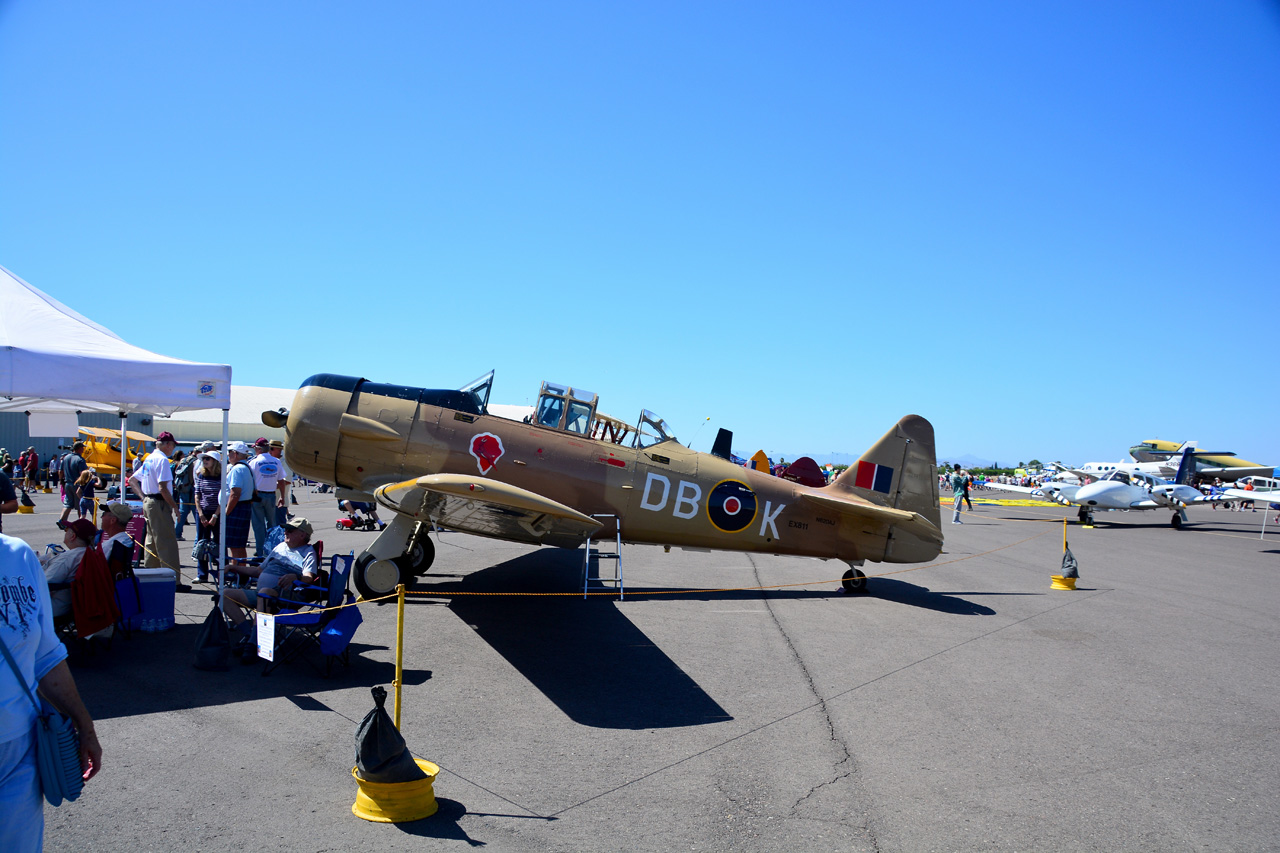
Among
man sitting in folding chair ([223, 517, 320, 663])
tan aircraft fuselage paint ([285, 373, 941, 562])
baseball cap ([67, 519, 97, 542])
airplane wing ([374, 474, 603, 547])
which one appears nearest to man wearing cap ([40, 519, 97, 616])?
baseball cap ([67, 519, 97, 542])

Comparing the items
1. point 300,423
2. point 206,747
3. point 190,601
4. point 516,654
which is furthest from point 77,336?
point 516,654

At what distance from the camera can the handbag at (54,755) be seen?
6.59 feet

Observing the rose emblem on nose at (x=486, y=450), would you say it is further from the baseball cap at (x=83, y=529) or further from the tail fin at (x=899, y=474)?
the tail fin at (x=899, y=474)

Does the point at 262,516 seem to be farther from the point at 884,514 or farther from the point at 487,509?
the point at 884,514

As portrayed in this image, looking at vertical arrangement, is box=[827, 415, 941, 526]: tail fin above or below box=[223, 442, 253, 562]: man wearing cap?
above

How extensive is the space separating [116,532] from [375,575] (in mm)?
2312

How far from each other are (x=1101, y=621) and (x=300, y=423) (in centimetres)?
1021

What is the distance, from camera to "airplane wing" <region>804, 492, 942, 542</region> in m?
9.55

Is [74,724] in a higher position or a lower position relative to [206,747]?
higher

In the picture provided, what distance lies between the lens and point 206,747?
4105 mm

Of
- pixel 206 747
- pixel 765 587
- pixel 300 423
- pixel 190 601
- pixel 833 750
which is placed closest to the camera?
pixel 206 747

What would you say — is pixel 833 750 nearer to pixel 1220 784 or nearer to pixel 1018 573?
pixel 1220 784

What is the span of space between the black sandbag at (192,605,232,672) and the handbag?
3.67 m

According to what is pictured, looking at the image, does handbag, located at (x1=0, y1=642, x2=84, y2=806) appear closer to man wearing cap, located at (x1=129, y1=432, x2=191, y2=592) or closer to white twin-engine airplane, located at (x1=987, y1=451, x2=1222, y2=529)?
man wearing cap, located at (x1=129, y1=432, x2=191, y2=592)
